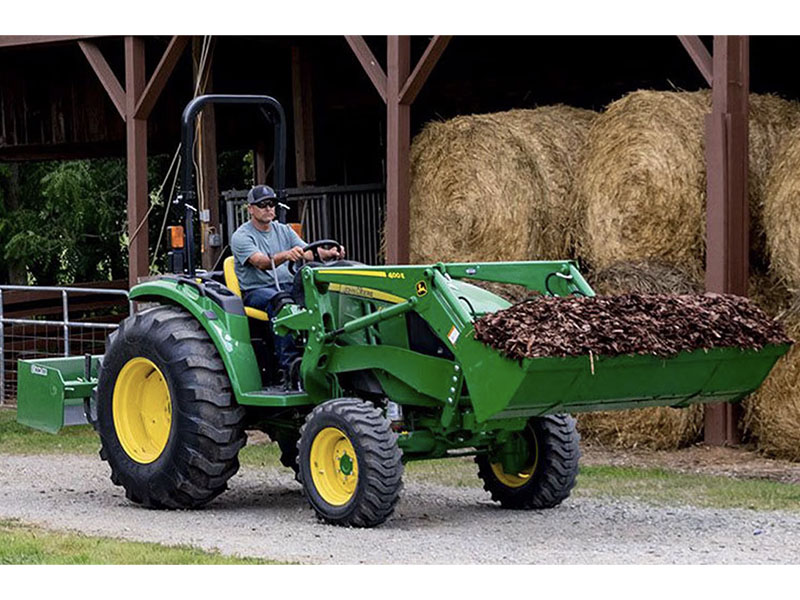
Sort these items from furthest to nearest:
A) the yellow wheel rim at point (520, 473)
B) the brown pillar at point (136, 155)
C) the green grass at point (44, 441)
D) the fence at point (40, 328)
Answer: the fence at point (40, 328), the brown pillar at point (136, 155), the green grass at point (44, 441), the yellow wheel rim at point (520, 473)

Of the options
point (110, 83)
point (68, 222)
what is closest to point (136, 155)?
point (110, 83)

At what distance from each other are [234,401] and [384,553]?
5.83 ft

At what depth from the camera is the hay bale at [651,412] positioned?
11219mm

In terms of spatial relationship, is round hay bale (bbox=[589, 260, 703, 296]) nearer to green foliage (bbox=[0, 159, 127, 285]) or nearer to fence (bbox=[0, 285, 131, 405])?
fence (bbox=[0, 285, 131, 405])

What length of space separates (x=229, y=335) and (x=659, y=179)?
149 inches

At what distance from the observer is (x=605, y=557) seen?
7.35m

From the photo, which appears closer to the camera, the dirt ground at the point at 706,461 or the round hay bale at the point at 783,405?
the dirt ground at the point at 706,461

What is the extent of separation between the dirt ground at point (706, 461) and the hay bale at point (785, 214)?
3.83ft

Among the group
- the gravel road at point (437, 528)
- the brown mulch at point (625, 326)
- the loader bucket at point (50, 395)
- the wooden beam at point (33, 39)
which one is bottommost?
the gravel road at point (437, 528)

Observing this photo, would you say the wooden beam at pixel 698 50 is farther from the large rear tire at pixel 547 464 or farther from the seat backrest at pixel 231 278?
the seat backrest at pixel 231 278

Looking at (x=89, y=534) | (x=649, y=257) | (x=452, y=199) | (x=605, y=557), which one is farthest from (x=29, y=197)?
(x=605, y=557)

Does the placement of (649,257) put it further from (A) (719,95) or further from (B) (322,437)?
(B) (322,437)

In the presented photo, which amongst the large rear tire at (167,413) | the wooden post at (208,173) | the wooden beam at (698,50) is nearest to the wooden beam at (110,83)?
the wooden post at (208,173)

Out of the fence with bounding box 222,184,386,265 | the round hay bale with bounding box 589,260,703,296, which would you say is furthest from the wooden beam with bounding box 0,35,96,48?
the round hay bale with bounding box 589,260,703,296
